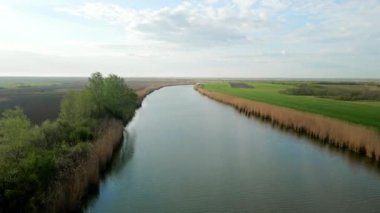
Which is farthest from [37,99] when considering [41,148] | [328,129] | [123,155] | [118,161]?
[41,148]

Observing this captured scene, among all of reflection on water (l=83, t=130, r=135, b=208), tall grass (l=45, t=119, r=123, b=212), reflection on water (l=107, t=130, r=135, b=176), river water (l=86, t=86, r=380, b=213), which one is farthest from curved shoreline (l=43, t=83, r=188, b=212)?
river water (l=86, t=86, r=380, b=213)

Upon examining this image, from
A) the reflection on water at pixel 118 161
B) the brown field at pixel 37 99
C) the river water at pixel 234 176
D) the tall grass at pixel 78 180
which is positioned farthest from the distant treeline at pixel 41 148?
the brown field at pixel 37 99

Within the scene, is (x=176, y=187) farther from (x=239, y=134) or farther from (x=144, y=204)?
(x=239, y=134)

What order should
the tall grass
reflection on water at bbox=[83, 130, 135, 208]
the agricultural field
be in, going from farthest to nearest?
the agricultural field, reflection on water at bbox=[83, 130, 135, 208], the tall grass

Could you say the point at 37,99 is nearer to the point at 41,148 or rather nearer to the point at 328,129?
the point at 328,129

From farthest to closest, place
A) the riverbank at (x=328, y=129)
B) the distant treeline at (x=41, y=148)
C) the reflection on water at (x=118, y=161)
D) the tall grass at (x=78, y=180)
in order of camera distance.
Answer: the riverbank at (x=328, y=129)
the reflection on water at (x=118, y=161)
the tall grass at (x=78, y=180)
the distant treeline at (x=41, y=148)

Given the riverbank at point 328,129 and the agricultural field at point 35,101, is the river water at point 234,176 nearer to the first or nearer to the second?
the riverbank at point 328,129

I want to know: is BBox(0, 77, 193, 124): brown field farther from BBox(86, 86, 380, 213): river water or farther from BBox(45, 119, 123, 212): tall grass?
BBox(45, 119, 123, 212): tall grass
